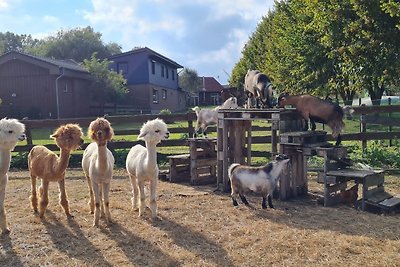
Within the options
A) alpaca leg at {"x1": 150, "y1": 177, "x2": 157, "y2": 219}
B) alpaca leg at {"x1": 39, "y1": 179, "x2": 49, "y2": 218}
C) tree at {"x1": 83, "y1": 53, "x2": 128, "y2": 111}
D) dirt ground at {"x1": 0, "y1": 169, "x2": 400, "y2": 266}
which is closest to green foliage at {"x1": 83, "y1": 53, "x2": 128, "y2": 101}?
tree at {"x1": 83, "y1": 53, "x2": 128, "y2": 111}

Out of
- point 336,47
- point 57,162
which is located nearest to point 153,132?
point 57,162

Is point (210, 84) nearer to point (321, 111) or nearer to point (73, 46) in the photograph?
point (73, 46)

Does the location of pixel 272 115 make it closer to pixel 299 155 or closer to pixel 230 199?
pixel 299 155

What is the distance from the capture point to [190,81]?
213ft

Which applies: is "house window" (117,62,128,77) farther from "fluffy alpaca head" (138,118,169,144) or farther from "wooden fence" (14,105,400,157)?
"fluffy alpaca head" (138,118,169,144)

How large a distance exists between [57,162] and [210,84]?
63332 mm

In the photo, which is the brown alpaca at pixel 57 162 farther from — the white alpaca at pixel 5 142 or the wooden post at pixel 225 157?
the wooden post at pixel 225 157

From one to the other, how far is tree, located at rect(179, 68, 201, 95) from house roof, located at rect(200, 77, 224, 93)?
6.38 feet

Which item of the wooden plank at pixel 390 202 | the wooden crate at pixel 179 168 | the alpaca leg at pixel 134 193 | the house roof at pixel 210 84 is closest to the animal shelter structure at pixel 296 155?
the wooden plank at pixel 390 202

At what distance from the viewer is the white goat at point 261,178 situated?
274 inches

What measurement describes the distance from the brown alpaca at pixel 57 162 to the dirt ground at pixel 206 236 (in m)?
0.37

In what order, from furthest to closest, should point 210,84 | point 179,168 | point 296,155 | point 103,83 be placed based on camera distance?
1. point 210,84
2. point 103,83
3. point 179,168
4. point 296,155

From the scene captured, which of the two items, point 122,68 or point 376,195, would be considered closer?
point 376,195

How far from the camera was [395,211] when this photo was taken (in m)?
6.81
